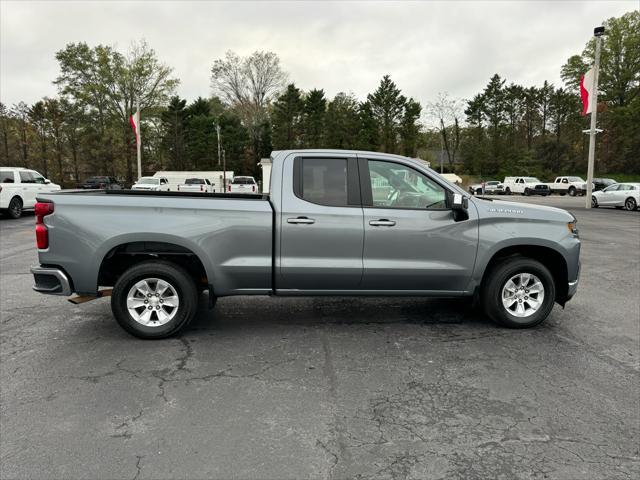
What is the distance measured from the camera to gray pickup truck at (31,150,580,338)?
4879 millimetres

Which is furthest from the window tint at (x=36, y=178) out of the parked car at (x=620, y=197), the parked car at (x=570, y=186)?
the parked car at (x=570, y=186)

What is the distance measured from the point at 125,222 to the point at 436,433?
3473 mm

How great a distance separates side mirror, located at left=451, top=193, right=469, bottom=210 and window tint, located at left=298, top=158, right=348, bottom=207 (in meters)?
1.10

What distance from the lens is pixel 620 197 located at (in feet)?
84.2

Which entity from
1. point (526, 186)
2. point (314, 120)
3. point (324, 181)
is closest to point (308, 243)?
point (324, 181)

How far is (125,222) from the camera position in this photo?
191 inches

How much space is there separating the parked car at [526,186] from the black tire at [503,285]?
48.8 metres

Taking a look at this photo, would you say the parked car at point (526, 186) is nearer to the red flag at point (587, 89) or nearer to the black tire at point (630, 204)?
the black tire at point (630, 204)

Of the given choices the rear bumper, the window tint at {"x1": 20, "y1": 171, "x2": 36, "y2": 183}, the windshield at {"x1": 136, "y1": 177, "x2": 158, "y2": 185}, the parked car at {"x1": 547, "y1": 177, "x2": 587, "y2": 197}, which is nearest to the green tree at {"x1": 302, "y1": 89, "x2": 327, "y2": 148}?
the parked car at {"x1": 547, "y1": 177, "x2": 587, "y2": 197}

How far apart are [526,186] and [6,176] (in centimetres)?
4752

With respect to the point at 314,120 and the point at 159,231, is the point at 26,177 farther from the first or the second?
the point at 314,120

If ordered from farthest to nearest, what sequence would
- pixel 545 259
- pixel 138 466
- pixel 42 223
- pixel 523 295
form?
1. pixel 545 259
2. pixel 523 295
3. pixel 42 223
4. pixel 138 466

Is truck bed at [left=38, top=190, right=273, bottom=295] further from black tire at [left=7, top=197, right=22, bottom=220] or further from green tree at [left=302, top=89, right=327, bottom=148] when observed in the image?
green tree at [left=302, top=89, right=327, bottom=148]

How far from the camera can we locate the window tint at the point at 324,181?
5.13 metres
